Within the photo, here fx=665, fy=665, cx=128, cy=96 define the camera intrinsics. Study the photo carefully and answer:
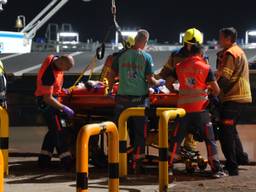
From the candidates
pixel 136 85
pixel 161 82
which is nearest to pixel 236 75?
pixel 161 82

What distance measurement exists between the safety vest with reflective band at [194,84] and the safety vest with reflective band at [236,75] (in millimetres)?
396

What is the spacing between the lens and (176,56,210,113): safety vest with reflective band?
26.2ft

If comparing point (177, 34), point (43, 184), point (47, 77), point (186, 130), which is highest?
point (177, 34)

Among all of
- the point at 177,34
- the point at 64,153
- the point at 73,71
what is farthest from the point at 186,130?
the point at 177,34

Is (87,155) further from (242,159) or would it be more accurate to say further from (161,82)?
(242,159)

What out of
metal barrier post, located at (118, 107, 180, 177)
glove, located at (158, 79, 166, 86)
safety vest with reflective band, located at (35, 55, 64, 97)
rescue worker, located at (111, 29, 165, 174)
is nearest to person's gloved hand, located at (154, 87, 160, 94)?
glove, located at (158, 79, 166, 86)

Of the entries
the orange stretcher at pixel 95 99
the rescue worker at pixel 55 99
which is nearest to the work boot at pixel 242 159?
the orange stretcher at pixel 95 99

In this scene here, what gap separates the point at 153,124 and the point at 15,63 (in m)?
9.89

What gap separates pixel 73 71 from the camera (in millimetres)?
16062

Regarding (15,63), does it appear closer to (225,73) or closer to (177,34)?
(225,73)

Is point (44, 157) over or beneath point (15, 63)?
beneath

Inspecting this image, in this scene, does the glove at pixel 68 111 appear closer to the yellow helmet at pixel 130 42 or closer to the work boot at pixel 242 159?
the yellow helmet at pixel 130 42

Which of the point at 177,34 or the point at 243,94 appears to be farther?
the point at 177,34

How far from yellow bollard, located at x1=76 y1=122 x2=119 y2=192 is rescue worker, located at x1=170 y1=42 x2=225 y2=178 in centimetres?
231
